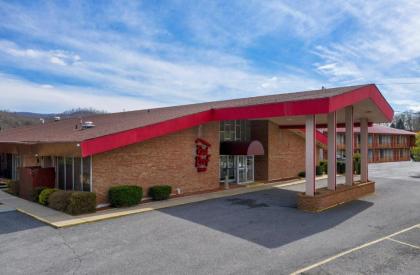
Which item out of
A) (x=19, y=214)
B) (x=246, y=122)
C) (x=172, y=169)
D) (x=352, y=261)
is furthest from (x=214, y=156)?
(x=352, y=261)

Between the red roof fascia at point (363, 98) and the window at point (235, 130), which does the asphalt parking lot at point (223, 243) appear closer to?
the red roof fascia at point (363, 98)

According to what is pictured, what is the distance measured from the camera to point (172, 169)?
18.4 m

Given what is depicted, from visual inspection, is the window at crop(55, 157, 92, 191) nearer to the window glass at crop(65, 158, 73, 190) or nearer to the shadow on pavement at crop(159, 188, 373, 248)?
the window glass at crop(65, 158, 73, 190)

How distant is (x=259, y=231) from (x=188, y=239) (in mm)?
2537

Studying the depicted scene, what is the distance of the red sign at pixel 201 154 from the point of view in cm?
1956

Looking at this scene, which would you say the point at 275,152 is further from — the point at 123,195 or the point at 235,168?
the point at 123,195

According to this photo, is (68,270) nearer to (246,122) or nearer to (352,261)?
(352,261)

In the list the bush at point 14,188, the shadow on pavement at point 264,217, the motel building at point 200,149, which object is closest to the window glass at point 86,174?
the motel building at point 200,149

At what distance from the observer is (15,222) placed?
1285 cm

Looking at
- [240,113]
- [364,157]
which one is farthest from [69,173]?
[364,157]

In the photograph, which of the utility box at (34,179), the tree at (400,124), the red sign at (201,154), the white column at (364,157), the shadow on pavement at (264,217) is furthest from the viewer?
the tree at (400,124)

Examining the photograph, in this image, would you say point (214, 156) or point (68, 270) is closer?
point (68, 270)

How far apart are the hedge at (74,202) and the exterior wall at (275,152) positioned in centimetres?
1358

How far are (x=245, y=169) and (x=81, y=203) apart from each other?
41.5 ft
